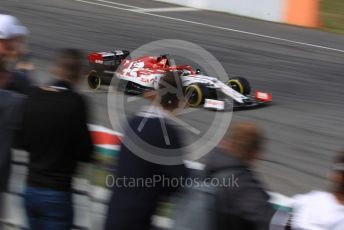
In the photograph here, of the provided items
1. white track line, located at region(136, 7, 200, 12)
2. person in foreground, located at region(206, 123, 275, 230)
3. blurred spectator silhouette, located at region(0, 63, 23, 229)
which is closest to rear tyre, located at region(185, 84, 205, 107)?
blurred spectator silhouette, located at region(0, 63, 23, 229)

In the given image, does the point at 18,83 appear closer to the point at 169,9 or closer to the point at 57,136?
the point at 57,136

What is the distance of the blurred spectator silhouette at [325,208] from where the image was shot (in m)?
3.62

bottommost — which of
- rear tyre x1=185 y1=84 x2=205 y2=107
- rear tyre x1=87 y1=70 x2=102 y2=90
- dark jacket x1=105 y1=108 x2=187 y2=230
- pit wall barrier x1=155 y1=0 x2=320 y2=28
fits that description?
rear tyre x1=87 y1=70 x2=102 y2=90

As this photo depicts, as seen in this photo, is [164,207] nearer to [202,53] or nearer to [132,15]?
[202,53]

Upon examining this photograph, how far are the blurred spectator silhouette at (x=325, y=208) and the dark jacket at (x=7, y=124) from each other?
5.38 ft

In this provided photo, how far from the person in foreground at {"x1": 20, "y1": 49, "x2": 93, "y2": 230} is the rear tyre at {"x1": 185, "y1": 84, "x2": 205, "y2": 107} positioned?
582 centimetres

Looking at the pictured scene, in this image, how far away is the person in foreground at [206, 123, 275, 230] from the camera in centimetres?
355

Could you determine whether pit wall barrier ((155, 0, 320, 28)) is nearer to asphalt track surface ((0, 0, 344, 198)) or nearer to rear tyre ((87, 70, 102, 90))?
asphalt track surface ((0, 0, 344, 198))

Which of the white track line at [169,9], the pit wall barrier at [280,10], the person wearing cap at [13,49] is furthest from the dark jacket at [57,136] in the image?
the white track line at [169,9]

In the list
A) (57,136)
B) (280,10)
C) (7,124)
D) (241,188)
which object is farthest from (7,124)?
(280,10)

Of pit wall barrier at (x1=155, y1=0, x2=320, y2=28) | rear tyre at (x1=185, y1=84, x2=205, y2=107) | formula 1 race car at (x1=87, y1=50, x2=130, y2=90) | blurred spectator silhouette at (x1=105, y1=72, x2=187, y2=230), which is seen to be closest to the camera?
blurred spectator silhouette at (x1=105, y1=72, x2=187, y2=230)

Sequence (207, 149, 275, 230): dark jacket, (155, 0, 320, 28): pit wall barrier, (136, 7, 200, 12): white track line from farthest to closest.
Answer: (136, 7, 200, 12): white track line, (155, 0, 320, 28): pit wall barrier, (207, 149, 275, 230): dark jacket

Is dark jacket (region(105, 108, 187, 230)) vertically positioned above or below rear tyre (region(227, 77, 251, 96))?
above

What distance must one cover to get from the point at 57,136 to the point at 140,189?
1.87 feet
